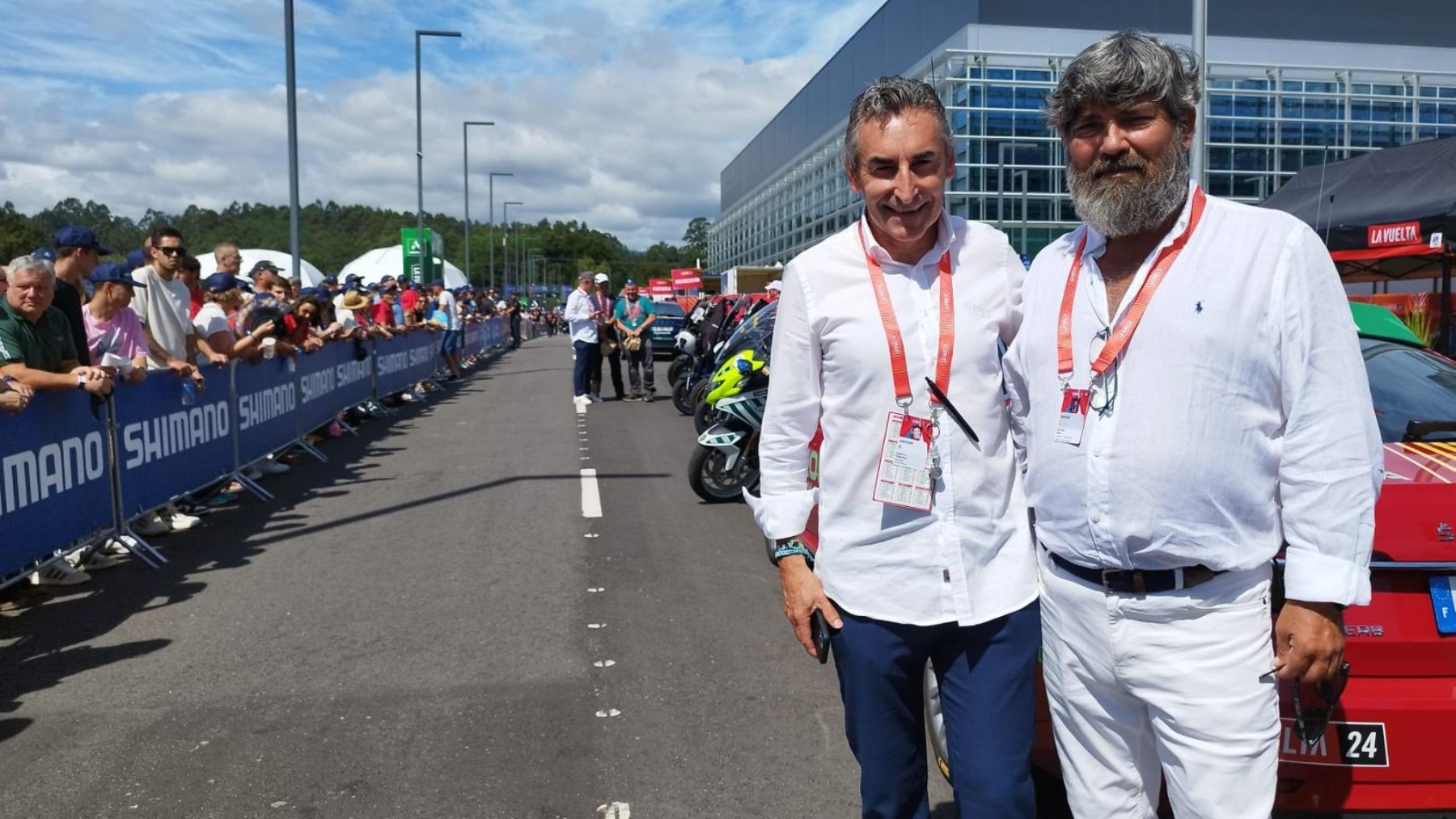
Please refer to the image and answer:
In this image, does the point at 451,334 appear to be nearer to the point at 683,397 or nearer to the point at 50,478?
the point at 683,397

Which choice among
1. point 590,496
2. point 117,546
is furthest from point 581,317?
point 117,546

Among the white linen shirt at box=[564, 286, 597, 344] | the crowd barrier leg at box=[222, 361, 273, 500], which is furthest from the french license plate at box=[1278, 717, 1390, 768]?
the white linen shirt at box=[564, 286, 597, 344]

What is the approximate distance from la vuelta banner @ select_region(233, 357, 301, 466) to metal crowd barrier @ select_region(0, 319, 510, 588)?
0.01 metres

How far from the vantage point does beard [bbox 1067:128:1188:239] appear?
215 centimetres

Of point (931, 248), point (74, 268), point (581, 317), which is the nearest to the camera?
point (931, 248)

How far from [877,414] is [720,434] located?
6.27 m

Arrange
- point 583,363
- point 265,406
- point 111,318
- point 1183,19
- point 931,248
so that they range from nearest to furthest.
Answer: point 931,248 < point 111,318 < point 265,406 < point 583,363 < point 1183,19

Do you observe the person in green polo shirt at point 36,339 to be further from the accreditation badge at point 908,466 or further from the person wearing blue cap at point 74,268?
the accreditation badge at point 908,466

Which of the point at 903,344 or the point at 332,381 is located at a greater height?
the point at 903,344

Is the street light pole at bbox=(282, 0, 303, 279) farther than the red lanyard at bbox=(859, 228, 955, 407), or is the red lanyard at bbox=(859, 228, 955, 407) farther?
the street light pole at bbox=(282, 0, 303, 279)

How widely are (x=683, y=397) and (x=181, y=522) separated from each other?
902 centimetres

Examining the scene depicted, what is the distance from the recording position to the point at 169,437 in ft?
26.2

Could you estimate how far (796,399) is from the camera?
A: 8.29ft

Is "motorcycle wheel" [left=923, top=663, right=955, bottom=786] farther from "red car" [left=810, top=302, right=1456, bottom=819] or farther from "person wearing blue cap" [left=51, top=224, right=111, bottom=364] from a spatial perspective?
"person wearing blue cap" [left=51, top=224, right=111, bottom=364]
